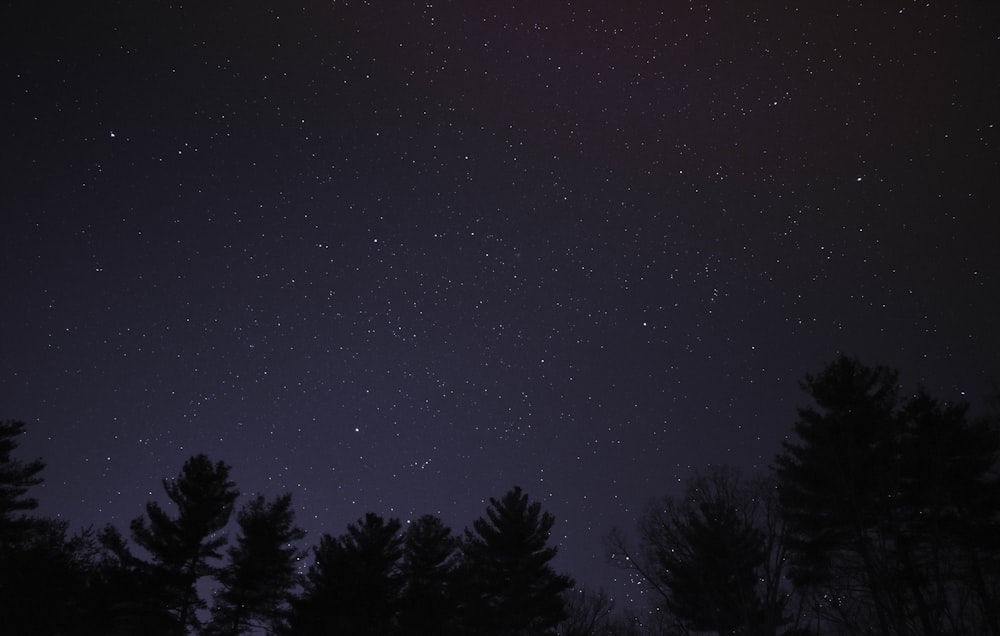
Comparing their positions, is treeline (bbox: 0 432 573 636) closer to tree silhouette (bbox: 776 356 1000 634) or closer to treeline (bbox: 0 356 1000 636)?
treeline (bbox: 0 356 1000 636)

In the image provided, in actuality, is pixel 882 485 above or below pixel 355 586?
above

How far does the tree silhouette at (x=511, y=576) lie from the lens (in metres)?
24.3

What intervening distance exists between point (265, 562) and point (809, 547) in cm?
1789

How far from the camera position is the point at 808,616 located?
749 inches

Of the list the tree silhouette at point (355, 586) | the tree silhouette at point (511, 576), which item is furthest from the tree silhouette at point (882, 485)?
the tree silhouette at point (355, 586)

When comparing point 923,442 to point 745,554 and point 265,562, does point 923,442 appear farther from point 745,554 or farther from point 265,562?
point 265,562

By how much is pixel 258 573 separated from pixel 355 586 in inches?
142

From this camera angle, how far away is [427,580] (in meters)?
26.1

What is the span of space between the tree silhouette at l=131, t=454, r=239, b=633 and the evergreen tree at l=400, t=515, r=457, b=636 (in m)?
7.47

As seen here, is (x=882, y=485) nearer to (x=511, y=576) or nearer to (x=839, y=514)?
(x=839, y=514)

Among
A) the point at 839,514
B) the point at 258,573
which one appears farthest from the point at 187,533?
the point at 839,514

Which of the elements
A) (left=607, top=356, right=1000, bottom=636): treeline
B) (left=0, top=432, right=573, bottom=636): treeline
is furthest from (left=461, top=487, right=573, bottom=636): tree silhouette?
(left=607, top=356, right=1000, bottom=636): treeline

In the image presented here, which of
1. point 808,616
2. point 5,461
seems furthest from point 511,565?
point 5,461

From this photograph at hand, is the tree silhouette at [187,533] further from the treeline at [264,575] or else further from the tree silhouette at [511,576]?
the tree silhouette at [511,576]
